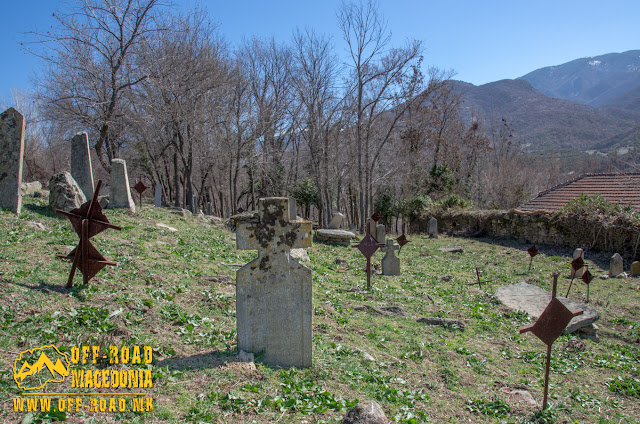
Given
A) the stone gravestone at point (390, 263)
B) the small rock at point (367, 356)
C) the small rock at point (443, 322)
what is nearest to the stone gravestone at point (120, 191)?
the stone gravestone at point (390, 263)

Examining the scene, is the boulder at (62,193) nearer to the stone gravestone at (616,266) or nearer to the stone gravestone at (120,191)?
the stone gravestone at (120,191)

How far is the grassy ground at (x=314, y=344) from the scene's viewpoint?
A: 12.0 feet

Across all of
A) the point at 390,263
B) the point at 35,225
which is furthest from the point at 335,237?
the point at 35,225

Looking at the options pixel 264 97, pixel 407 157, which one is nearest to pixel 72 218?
pixel 264 97

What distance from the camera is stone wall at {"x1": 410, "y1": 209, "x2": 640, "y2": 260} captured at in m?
15.9

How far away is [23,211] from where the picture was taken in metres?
8.77

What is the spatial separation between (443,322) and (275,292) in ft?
12.5

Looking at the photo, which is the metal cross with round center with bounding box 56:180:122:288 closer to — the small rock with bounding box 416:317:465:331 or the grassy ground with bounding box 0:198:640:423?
the grassy ground with bounding box 0:198:640:423

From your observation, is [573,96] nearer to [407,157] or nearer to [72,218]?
[407,157]

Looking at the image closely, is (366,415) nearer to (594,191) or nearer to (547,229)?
(547,229)

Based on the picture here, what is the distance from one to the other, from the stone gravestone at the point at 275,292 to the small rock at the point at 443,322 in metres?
3.28

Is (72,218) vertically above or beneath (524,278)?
above

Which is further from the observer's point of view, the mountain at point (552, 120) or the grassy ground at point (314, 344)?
the mountain at point (552, 120)

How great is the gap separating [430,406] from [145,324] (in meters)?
3.31
